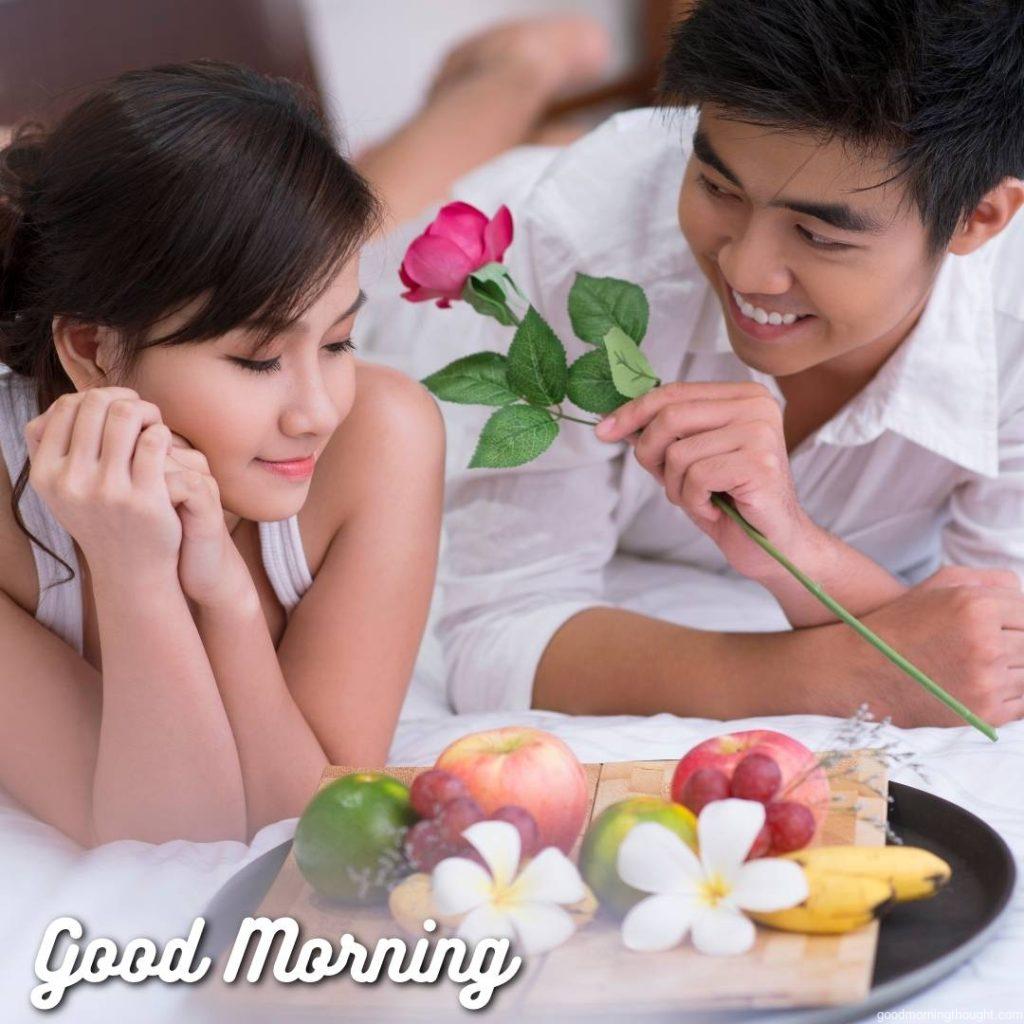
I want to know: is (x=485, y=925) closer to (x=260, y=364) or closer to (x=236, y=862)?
(x=236, y=862)


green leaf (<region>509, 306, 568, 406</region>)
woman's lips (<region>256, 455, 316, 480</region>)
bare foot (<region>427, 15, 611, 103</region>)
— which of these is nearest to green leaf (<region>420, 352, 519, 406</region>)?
green leaf (<region>509, 306, 568, 406</region>)

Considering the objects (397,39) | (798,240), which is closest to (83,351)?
(798,240)

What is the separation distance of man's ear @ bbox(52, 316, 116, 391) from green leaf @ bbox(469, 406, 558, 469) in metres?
0.31

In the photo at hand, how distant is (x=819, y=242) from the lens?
127 centimetres

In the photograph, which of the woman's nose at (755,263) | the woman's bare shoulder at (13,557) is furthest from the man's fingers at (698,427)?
the woman's bare shoulder at (13,557)

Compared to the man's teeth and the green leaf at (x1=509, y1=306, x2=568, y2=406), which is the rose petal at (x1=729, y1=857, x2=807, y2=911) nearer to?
the green leaf at (x1=509, y1=306, x2=568, y2=406)

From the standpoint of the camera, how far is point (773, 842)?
0.86 metres

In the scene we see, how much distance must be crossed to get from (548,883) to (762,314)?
70 cm

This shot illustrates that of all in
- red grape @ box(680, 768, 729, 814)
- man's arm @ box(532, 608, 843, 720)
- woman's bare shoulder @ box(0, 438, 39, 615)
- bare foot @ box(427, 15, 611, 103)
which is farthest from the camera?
bare foot @ box(427, 15, 611, 103)

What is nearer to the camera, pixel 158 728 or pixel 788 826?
pixel 788 826

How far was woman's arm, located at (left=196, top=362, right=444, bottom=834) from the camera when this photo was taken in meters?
1.20

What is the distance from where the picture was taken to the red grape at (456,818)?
84cm

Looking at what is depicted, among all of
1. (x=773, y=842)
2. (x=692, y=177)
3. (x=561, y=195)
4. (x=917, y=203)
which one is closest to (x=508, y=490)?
(x=561, y=195)

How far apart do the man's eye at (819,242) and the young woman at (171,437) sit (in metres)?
0.38
